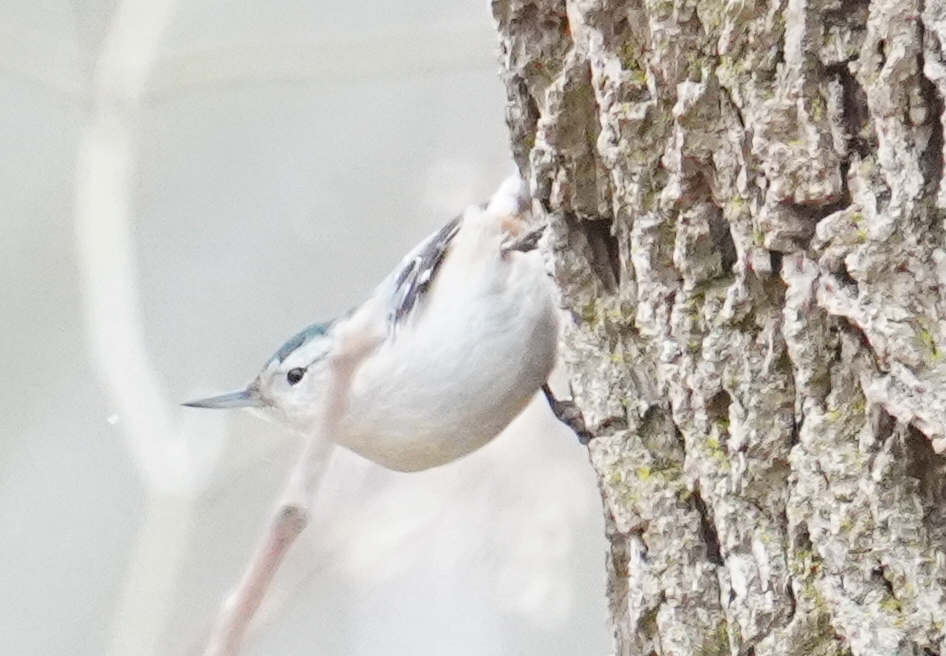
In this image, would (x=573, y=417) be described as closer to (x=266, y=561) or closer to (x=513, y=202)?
(x=513, y=202)

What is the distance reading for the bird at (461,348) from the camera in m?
1.12

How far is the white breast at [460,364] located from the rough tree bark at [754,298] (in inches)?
14.7

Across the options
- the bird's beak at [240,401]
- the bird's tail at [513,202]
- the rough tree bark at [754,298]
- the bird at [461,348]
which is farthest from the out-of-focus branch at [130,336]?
the rough tree bark at [754,298]

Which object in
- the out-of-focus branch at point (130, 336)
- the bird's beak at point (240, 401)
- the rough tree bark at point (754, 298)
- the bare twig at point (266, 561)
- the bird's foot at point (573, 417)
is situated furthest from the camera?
the out-of-focus branch at point (130, 336)

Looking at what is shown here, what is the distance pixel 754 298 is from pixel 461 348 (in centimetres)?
55

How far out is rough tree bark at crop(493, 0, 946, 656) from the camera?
54 cm

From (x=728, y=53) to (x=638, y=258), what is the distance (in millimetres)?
144

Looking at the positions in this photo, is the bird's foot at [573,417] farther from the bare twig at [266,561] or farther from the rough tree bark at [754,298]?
the bare twig at [266,561]

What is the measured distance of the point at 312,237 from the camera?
176 centimetres

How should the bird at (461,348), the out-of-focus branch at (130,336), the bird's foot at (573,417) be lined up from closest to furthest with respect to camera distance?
the bird's foot at (573,417) → the bird at (461,348) → the out-of-focus branch at (130,336)

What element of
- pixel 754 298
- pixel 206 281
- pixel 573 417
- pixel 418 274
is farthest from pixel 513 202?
pixel 206 281

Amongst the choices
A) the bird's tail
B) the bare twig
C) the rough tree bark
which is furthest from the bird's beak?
the bare twig

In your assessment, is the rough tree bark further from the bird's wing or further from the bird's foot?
the bird's wing

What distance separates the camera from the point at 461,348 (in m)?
1.13
